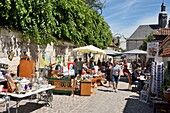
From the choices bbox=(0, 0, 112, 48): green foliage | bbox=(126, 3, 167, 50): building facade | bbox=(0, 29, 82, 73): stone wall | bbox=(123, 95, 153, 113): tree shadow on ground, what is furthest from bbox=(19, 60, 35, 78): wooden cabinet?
bbox=(126, 3, 167, 50): building facade

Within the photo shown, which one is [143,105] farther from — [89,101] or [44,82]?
[44,82]

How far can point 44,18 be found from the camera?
11477mm

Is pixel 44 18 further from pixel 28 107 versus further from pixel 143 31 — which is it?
pixel 143 31

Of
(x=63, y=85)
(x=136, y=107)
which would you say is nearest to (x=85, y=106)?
(x=136, y=107)

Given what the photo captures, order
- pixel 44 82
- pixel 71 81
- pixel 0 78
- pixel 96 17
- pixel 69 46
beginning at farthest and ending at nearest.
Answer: pixel 96 17 < pixel 69 46 < pixel 71 81 < pixel 44 82 < pixel 0 78

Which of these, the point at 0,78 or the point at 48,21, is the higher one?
the point at 48,21

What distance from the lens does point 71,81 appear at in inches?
403

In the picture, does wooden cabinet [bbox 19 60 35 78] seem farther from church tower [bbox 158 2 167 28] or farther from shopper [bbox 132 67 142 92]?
church tower [bbox 158 2 167 28]

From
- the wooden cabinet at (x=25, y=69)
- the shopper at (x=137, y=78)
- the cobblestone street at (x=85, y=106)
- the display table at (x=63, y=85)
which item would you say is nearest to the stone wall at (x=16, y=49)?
the wooden cabinet at (x=25, y=69)

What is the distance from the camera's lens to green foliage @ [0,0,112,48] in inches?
384

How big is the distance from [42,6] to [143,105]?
6.35 meters

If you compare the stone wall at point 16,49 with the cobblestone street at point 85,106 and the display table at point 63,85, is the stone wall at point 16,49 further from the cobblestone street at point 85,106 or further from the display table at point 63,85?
the cobblestone street at point 85,106

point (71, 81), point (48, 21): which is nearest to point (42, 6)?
point (48, 21)

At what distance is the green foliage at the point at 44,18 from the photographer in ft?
32.0
